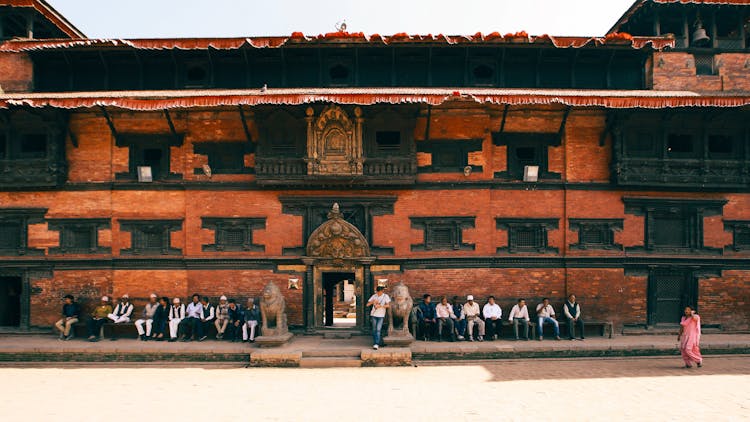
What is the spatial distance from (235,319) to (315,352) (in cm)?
338

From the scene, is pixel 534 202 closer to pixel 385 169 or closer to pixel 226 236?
pixel 385 169

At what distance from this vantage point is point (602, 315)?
1597cm

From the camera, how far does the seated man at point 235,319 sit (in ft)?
48.9

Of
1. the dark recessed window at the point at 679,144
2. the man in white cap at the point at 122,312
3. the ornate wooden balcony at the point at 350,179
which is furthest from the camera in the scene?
the dark recessed window at the point at 679,144

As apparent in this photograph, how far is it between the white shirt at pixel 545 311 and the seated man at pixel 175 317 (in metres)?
11.7

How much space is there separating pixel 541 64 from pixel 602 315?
30.9 ft

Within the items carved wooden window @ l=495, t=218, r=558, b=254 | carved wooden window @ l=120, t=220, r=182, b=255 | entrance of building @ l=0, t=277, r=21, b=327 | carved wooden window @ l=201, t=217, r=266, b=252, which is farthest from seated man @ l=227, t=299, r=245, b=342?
entrance of building @ l=0, t=277, r=21, b=327

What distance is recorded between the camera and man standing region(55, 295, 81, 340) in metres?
15.1

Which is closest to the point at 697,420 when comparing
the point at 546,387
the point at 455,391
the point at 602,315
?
the point at 546,387

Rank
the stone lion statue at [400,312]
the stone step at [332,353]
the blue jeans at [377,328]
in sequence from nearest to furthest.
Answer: the stone step at [332,353], the blue jeans at [377,328], the stone lion statue at [400,312]

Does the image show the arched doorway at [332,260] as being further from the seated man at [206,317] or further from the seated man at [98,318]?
the seated man at [98,318]

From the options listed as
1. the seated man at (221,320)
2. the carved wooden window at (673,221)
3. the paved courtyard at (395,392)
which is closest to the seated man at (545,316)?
the paved courtyard at (395,392)

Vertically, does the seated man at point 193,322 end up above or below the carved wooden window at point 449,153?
below

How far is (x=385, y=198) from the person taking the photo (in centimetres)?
1596
